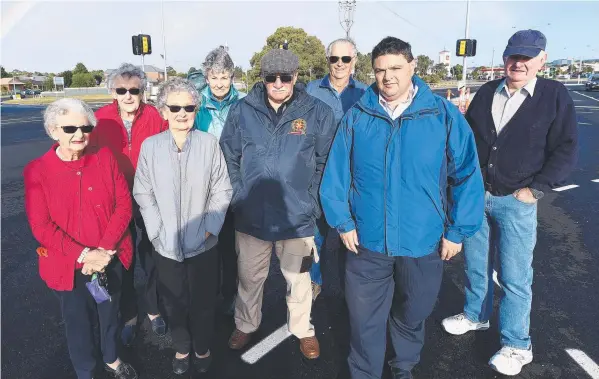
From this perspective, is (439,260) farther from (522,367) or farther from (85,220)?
(85,220)

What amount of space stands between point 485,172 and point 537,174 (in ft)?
0.96

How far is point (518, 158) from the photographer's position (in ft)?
8.31

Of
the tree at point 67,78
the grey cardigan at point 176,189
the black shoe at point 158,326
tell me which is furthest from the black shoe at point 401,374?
the tree at point 67,78

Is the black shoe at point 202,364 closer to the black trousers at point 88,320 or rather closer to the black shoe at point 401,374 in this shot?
the black trousers at point 88,320

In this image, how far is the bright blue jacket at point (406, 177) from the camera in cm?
218

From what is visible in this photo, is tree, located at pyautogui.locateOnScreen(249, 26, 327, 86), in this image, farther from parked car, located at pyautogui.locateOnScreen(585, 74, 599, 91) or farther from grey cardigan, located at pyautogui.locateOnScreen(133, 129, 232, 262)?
grey cardigan, located at pyautogui.locateOnScreen(133, 129, 232, 262)

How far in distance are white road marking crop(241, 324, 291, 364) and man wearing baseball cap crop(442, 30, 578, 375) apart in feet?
4.81

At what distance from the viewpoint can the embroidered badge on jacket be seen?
2617 millimetres

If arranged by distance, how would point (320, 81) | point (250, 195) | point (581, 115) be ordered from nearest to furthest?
point (250, 195) < point (320, 81) < point (581, 115)

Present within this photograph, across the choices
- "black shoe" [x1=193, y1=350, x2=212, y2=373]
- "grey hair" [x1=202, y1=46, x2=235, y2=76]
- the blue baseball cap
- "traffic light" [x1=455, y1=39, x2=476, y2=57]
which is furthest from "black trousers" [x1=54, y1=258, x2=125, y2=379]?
"traffic light" [x1=455, y1=39, x2=476, y2=57]

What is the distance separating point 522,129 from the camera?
8.21 ft

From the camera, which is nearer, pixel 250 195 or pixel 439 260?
pixel 439 260

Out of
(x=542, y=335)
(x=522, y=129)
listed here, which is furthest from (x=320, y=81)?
(x=542, y=335)

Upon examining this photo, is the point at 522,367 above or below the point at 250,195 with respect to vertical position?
below
